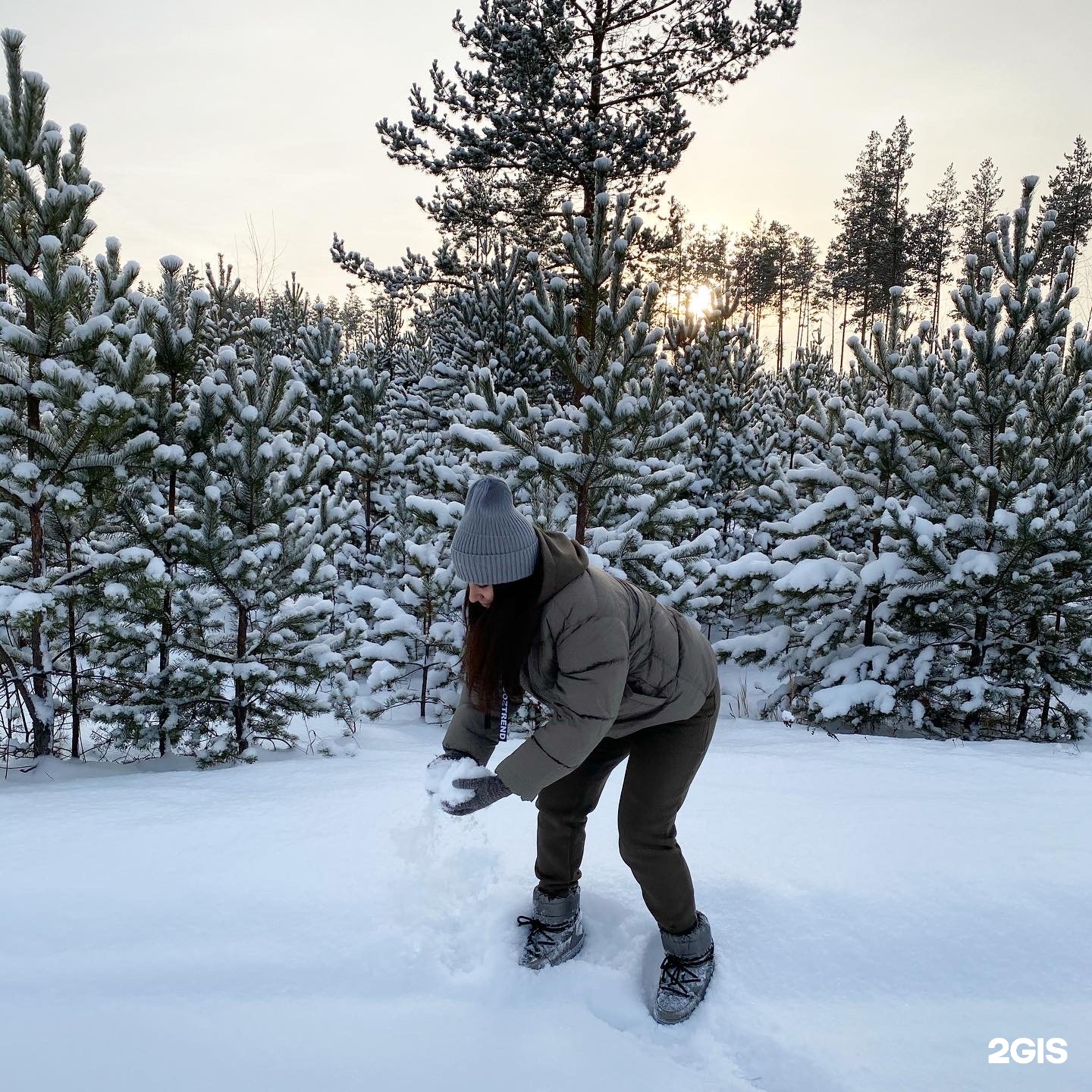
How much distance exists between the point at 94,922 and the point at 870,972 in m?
2.76

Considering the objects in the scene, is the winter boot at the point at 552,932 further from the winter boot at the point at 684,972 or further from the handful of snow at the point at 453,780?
the handful of snow at the point at 453,780

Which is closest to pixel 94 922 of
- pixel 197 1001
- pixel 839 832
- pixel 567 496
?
pixel 197 1001

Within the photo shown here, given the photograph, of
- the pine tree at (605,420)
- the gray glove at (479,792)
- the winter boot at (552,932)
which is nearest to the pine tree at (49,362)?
the pine tree at (605,420)

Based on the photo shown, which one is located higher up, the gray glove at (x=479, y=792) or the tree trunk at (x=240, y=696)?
the gray glove at (x=479, y=792)

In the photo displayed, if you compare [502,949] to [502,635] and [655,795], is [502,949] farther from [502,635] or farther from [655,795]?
[502,635]

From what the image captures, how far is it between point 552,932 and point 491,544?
1544mm

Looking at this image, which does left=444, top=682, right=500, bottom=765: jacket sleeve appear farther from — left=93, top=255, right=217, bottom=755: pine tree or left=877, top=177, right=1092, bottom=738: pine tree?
left=877, top=177, right=1092, bottom=738: pine tree

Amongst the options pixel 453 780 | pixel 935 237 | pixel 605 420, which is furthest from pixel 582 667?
pixel 935 237

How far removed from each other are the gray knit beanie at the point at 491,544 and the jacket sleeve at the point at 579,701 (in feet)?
0.84

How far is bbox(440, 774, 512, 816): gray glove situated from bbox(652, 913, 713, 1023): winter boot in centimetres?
81

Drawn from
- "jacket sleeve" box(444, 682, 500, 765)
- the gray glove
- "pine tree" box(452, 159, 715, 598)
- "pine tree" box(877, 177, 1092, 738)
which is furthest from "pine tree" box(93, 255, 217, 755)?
"pine tree" box(877, 177, 1092, 738)

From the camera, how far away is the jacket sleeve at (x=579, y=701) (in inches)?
79.2

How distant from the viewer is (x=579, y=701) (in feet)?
6.61

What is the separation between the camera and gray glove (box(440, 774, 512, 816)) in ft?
7.07
